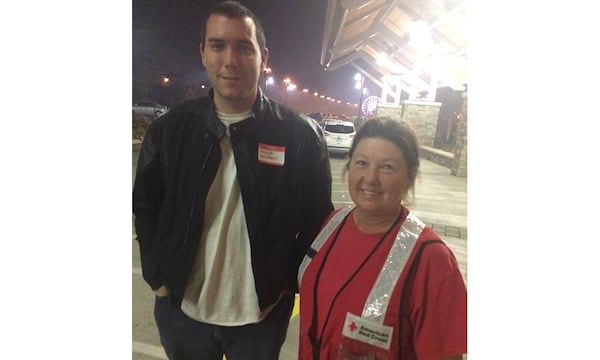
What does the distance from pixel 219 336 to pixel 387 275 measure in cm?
42

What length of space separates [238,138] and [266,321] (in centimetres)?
41

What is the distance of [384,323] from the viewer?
2.17ft

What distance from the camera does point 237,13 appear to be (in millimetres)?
707

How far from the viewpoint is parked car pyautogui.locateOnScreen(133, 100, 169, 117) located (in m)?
0.80

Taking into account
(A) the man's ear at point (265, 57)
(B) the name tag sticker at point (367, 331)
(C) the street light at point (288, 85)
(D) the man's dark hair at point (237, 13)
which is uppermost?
(D) the man's dark hair at point (237, 13)

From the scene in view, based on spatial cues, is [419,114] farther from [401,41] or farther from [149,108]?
[149,108]

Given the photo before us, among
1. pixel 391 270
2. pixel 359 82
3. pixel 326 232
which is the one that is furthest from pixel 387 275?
pixel 359 82

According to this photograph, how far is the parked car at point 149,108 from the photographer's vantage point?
2.63 feet

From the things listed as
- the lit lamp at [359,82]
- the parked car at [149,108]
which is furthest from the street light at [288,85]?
the parked car at [149,108]

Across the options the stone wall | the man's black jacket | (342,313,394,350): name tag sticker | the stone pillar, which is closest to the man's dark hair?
the man's black jacket

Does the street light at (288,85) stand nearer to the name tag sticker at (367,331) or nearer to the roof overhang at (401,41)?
the roof overhang at (401,41)
